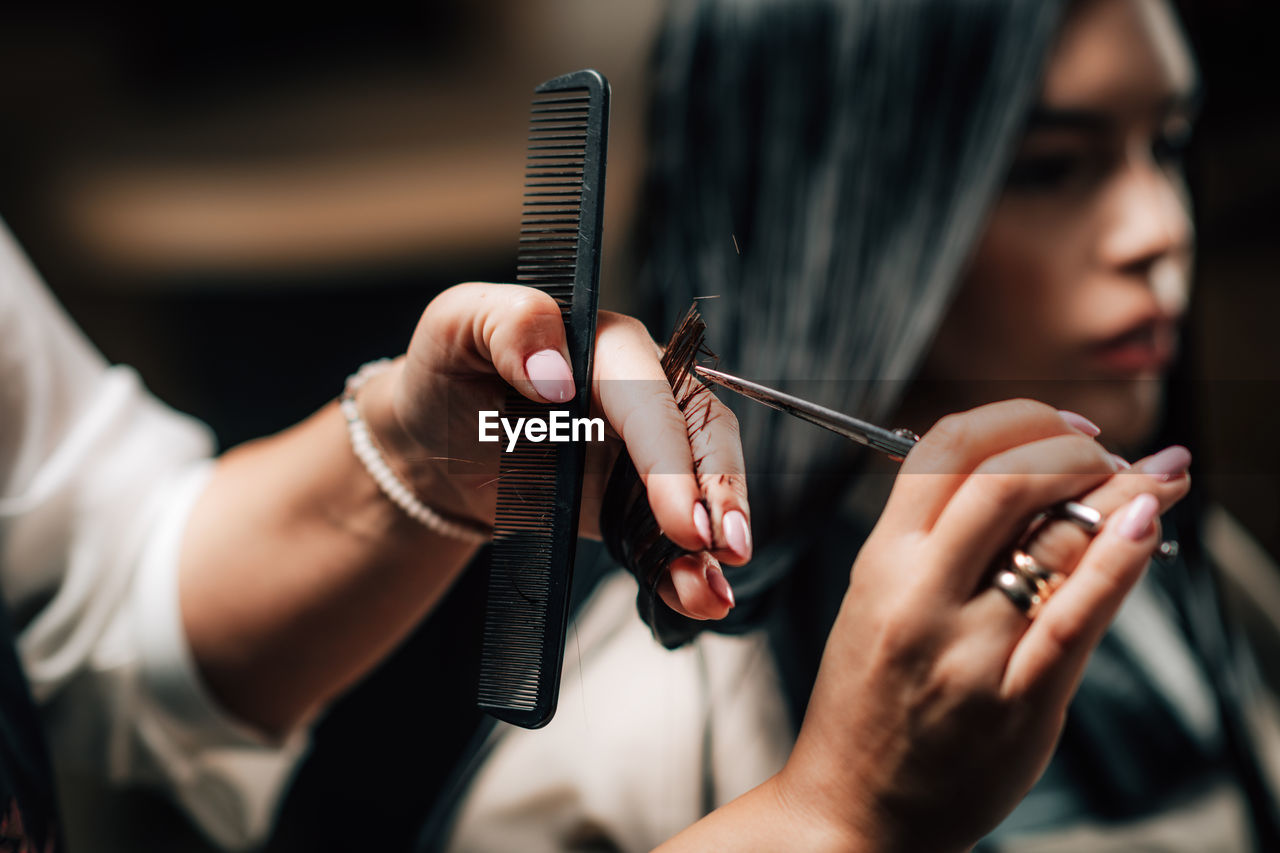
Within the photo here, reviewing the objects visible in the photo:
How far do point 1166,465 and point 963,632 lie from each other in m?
0.09

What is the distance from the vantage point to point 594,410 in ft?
0.89

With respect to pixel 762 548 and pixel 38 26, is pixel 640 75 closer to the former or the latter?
pixel 762 548

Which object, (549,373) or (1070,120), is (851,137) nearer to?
(1070,120)

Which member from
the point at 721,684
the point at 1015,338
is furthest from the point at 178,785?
the point at 1015,338

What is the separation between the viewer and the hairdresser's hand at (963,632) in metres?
0.24

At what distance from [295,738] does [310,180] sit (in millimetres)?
343

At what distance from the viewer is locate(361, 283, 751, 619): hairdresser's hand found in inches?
9.7

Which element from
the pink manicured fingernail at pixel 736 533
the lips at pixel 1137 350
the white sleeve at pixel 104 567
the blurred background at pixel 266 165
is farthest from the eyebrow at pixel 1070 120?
the white sleeve at pixel 104 567

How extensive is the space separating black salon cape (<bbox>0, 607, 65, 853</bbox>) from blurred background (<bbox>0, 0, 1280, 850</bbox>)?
143 mm

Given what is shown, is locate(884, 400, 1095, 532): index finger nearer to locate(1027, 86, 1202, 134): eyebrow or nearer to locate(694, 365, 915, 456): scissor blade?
locate(694, 365, 915, 456): scissor blade

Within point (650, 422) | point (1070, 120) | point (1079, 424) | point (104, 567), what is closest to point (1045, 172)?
point (1070, 120)

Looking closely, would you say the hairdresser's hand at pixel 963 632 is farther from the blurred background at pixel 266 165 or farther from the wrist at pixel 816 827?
the blurred background at pixel 266 165

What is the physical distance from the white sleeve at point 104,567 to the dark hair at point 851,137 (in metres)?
0.37

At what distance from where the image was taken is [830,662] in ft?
0.89
